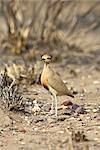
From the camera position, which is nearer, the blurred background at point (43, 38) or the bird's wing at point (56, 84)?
the bird's wing at point (56, 84)

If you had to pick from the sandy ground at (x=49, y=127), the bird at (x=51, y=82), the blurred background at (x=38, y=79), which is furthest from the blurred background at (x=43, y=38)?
the bird at (x=51, y=82)

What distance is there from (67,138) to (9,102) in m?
1.04

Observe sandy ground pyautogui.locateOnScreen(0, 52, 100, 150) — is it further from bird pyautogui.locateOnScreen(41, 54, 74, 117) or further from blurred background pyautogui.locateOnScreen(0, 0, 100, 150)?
bird pyautogui.locateOnScreen(41, 54, 74, 117)

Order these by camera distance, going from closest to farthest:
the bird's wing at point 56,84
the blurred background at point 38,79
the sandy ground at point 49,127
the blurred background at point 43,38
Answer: the sandy ground at point 49,127, the blurred background at point 38,79, the bird's wing at point 56,84, the blurred background at point 43,38

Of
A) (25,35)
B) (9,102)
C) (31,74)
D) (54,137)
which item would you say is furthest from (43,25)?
(54,137)

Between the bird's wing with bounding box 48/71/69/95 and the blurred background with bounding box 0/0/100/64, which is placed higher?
the blurred background with bounding box 0/0/100/64

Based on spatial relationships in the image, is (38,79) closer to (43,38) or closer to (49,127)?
(49,127)

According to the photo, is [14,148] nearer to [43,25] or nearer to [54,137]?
[54,137]

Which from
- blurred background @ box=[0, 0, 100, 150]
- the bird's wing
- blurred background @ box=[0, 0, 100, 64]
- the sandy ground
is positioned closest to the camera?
the sandy ground

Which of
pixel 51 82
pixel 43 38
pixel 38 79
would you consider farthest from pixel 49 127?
pixel 43 38

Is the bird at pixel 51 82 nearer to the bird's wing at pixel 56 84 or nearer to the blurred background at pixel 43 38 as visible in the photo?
the bird's wing at pixel 56 84

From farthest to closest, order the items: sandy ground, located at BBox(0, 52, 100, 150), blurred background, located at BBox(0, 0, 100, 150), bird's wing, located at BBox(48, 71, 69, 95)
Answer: bird's wing, located at BBox(48, 71, 69, 95), blurred background, located at BBox(0, 0, 100, 150), sandy ground, located at BBox(0, 52, 100, 150)

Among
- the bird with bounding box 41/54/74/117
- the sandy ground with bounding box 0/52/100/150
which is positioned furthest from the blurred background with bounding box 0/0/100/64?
the bird with bounding box 41/54/74/117

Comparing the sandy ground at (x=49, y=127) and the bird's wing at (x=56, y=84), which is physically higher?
the bird's wing at (x=56, y=84)
